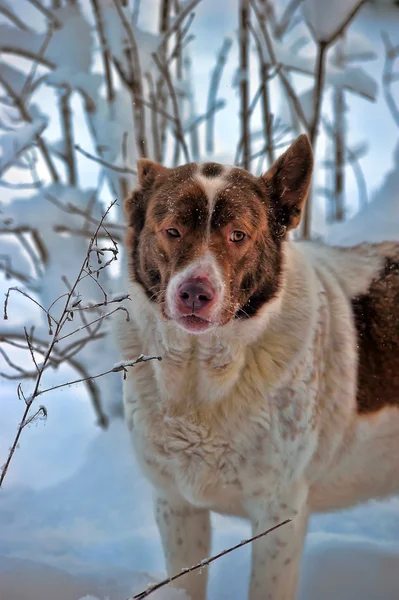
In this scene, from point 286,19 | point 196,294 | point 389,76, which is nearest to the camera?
point 196,294

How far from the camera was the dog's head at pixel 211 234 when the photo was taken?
187 centimetres

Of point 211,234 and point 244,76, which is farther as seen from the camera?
point 244,76

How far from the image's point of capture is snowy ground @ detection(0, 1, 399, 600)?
2.68 metres

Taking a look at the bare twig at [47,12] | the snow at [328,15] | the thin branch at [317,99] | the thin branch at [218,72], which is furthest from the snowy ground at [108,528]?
the bare twig at [47,12]

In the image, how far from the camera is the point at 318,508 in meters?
2.51

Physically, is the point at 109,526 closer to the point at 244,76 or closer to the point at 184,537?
the point at 184,537

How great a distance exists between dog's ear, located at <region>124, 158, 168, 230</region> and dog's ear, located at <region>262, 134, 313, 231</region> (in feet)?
1.35

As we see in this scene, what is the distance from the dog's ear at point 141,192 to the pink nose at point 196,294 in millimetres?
544

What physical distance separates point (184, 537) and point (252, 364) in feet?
2.72

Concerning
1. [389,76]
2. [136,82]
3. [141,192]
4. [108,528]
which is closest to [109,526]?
[108,528]

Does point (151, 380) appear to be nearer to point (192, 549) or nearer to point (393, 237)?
point (192, 549)

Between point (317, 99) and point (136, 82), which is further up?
point (136, 82)

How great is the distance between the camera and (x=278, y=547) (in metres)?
2.24

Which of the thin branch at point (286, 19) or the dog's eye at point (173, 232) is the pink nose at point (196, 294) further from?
the thin branch at point (286, 19)
